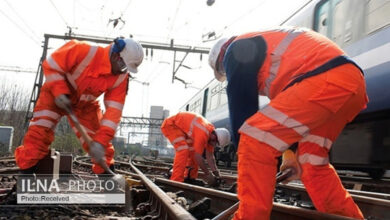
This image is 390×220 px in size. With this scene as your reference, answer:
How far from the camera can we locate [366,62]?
209 inches

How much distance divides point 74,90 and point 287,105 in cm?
291

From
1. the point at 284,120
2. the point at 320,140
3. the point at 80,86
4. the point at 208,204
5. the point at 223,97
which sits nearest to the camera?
the point at 284,120

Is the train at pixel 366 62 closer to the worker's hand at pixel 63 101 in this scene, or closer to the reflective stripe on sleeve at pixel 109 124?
the reflective stripe on sleeve at pixel 109 124

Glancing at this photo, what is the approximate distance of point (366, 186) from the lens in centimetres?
580

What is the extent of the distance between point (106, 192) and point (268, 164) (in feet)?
8.76

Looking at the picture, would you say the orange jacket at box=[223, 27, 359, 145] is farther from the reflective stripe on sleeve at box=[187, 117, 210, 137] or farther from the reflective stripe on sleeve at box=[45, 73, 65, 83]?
the reflective stripe on sleeve at box=[187, 117, 210, 137]

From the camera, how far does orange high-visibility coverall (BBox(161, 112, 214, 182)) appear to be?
6.51 meters

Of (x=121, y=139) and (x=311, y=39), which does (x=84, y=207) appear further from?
(x=121, y=139)

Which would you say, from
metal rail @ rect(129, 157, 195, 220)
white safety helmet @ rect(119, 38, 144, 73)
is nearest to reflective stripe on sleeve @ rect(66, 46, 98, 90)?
white safety helmet @ rect(119, 38, 144, 73)

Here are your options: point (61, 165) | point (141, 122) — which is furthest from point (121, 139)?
point (61, 165)

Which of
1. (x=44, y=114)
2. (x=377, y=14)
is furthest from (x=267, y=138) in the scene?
(x=377, y=14)

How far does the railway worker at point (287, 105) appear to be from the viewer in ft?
7.43

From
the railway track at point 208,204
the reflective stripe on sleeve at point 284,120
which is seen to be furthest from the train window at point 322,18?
the reflective stripe on sleeve at point 284,120

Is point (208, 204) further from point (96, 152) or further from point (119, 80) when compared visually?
point (119, 80)
